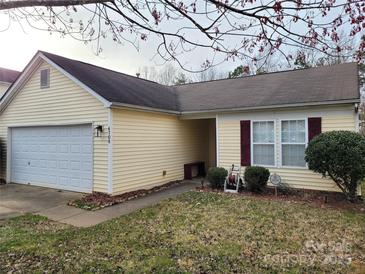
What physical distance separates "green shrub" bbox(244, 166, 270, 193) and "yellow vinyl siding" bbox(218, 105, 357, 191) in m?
0.76

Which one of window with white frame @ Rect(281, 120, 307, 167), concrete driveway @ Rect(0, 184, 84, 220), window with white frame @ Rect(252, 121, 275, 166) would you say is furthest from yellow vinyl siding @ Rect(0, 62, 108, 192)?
window with white frame @ Rect(281, 120, 307, 167)

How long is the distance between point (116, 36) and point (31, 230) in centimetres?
429

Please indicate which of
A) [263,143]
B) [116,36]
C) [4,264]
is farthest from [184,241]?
[263,143]

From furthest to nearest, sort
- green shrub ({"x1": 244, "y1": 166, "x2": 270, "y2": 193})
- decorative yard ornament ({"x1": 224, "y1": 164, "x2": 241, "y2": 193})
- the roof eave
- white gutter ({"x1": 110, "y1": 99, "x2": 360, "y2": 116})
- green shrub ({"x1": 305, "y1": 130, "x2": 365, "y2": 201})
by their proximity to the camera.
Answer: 1. decorative yard ornament ({"x1": 224, "y1": 164, "x2": 241, "y2": 193})
2. green shrub ({"x1": 244, "y1": 166, "x2": 270, "y2": 193})
3. white gutter ({"x1": 110, "y1": 99, "x2": 360, "y2": 116})
4. the roof eave
5. green shrub ({"x1": 305, "y1": 130, "x2": 365, "y2": 201})

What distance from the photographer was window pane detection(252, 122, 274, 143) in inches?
382

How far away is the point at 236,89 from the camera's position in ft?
40.1

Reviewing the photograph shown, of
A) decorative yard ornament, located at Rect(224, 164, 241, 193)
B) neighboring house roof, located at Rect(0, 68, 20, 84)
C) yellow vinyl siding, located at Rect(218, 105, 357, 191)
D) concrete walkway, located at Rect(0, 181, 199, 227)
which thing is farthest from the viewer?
neighboring house roof, located at Rect(0, 68, 20, 84)

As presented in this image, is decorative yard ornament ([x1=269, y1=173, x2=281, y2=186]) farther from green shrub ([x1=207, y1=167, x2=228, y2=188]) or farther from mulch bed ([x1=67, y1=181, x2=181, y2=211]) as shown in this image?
mulch bed ([x1=67, y1=181, x2=181, y2=211])

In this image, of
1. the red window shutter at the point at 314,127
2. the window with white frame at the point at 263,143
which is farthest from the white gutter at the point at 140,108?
the red window shutter at the point at 314,127

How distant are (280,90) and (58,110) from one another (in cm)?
821

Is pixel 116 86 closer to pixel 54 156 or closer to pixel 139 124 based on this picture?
pixel 139 124

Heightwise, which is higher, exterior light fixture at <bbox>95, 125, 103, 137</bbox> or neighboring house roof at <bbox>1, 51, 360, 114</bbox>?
neighboring house roof at <bbox>1, 51, 360, 114</bbox>

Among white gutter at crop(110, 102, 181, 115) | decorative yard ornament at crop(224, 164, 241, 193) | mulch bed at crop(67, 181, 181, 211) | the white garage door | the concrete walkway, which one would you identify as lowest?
the concrete walkway

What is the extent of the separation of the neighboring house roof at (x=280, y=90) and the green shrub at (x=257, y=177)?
2280 millimetres
